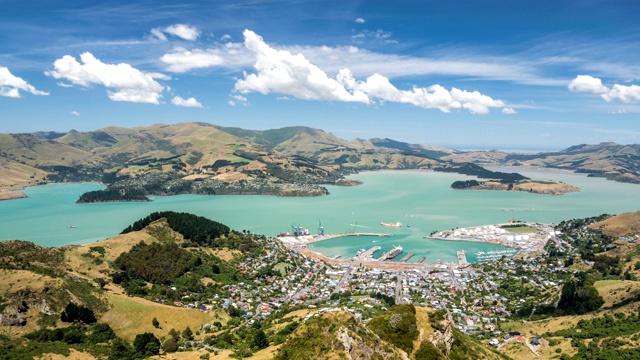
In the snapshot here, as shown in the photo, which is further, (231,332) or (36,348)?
(231,332)

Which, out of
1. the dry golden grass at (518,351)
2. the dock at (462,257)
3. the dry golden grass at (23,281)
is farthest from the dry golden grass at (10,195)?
the dry golden grass at (518,351)

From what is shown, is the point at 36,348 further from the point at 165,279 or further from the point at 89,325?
the point at 165,279

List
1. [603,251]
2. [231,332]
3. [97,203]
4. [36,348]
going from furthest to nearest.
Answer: [97,203]
[603,251]
[231,332]
[36,348]

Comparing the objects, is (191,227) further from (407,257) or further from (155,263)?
(407,257)

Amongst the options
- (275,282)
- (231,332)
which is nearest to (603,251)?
(275,282)

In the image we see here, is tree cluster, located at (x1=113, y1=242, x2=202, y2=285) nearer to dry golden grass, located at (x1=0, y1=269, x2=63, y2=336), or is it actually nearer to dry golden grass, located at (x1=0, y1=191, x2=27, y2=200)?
dry golden grass, located at (x1=0, y1=269, x2=63, y2=336)

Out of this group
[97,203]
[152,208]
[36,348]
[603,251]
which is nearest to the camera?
[36,348]

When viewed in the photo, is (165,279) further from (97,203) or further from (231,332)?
(97,203)

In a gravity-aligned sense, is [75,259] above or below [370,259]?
above

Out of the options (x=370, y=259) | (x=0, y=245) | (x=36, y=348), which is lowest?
(x=370, y=259)
